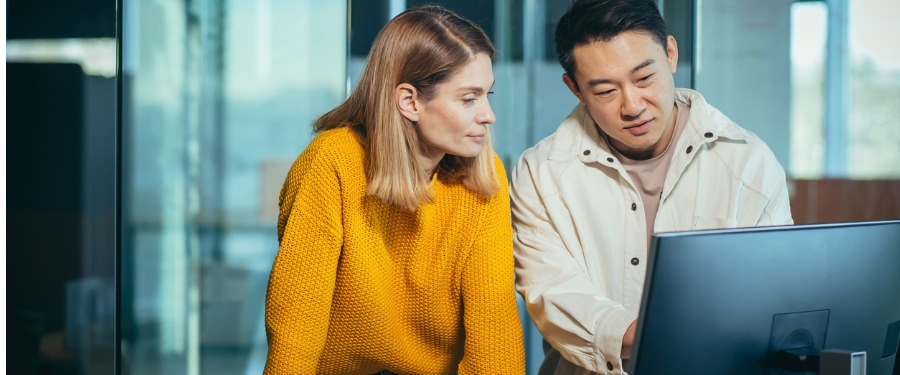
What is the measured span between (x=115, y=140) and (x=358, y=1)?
767 mm

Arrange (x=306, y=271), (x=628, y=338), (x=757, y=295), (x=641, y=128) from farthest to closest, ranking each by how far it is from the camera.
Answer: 1. (x=641, y=128)
2. (x=306, y=271)
3. (x=628, y=338)
4. (x=757, y=295)

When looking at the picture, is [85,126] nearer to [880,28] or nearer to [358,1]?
[358,1]

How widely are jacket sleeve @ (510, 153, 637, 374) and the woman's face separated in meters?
0.28

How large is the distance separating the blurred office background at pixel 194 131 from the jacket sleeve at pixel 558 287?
0.78 metres

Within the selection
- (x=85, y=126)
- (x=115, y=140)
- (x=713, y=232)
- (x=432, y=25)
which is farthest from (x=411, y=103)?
(x=85, y=126)

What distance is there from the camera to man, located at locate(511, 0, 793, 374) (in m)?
1.85

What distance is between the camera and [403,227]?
69.1 inches

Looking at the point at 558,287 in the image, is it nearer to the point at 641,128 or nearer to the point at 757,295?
the point at 641,128

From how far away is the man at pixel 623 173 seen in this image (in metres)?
1.85

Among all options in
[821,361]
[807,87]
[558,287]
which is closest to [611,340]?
[558,287]

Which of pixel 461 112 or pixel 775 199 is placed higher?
pixel 461 112

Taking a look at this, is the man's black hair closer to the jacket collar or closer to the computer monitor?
the jacket collar

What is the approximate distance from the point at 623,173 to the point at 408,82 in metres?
0.52

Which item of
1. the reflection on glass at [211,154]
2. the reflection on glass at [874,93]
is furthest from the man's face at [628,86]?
the reflection on glass at [874,93]
